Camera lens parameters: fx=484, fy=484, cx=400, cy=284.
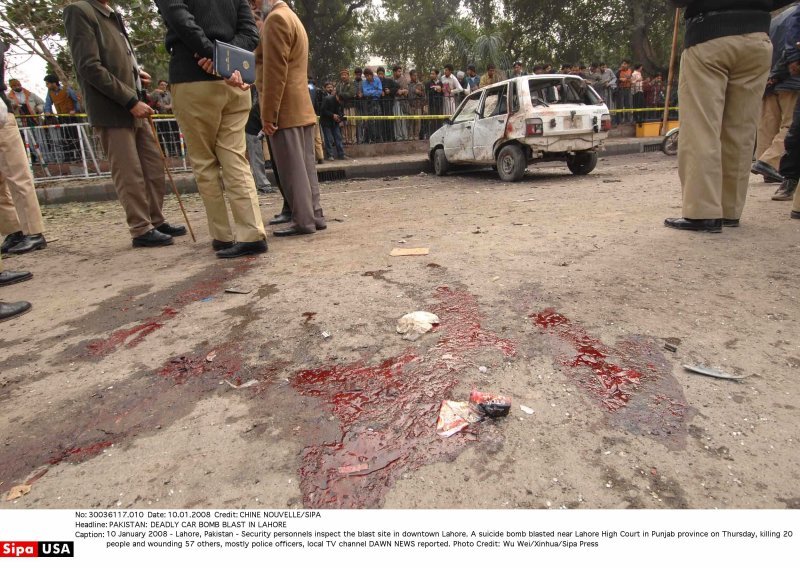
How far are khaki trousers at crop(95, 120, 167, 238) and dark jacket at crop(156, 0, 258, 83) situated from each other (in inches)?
33.6

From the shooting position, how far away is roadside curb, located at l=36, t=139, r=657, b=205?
24.9 ft

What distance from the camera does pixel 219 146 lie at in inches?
137

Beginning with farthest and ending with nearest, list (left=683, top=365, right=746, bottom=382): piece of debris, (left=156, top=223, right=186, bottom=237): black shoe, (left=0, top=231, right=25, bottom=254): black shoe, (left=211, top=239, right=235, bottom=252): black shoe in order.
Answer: (left=156, top=223, right=186, bottom=237): black shoe → (left=0, top=231, right=25, bottom=254): black shoe → (left=211, top=239, right=235, bottom=252): black shoe → (left=683, top=365, right=746, bottom=382): piece of debris

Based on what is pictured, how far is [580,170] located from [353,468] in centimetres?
770

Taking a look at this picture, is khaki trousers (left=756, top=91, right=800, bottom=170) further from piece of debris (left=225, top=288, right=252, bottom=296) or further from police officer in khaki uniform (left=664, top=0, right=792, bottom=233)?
piece of debris (left=225, top=288, right=252, bottom=296)

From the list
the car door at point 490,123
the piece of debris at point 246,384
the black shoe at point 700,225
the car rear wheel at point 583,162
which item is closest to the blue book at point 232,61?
the piece of debris at point 246,384

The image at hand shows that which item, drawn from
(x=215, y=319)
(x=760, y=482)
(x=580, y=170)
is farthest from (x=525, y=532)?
(x=580, y=170)

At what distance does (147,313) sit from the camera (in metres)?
2.58

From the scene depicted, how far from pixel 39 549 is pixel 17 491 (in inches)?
9.9

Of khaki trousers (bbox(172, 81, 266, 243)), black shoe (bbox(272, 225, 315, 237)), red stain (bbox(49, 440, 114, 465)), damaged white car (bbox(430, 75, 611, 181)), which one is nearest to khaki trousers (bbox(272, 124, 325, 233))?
black shoe (bbox(272, 225, 315, 237))

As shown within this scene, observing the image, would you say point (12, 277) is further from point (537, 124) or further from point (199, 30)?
point (537, 124)

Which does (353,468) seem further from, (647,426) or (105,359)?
(105,359)

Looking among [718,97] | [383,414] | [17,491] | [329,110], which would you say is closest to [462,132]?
[329,110]

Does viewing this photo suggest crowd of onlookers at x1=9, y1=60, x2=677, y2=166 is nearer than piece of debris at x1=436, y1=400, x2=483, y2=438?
No
